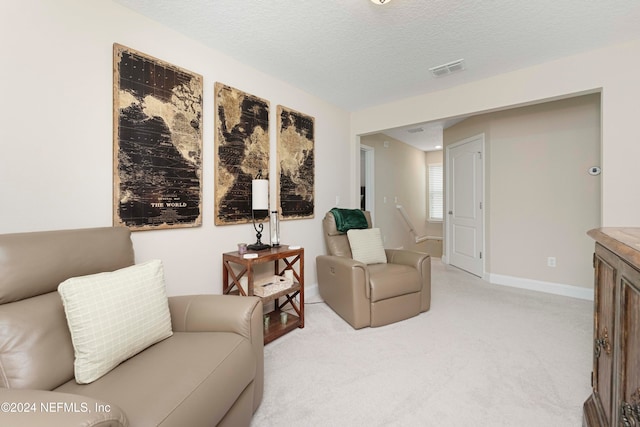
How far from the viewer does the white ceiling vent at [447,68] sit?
2.46m

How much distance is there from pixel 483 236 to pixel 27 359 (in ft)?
14.5

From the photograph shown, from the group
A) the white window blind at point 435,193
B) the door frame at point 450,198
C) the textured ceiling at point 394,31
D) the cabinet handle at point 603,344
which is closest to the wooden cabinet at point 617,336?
the cabinet handle at point 603,344

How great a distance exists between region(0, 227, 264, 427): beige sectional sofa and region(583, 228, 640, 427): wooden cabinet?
4.28ft

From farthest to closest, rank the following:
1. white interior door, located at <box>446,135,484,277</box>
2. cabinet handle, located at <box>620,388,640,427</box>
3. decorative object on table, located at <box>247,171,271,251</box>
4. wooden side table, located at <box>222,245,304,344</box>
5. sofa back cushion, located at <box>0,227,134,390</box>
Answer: white interior door, located at <box>446,135,484,277</box>, decorative object on table, located at <box>247,171,271,251</box>, wooden side table, located at <box>222,245,304,344</box>, sofa back cushion, located at <box>0,227,134,390</box>, cabinet handle, located at <box>620,388,640,427</box>

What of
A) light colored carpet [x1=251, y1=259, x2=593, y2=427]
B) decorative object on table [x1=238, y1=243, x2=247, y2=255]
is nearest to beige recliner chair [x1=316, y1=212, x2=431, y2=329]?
light colored carpet [x1=251, y1=259, x2=593, y2=427]

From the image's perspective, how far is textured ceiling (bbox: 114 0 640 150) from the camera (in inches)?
69.3

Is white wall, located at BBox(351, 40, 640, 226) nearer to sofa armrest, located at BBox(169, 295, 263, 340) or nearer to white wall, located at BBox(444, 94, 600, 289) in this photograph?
white wall, located at BBox(444, 94, 600, 289)

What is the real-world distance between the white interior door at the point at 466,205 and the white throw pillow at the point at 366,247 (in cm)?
191

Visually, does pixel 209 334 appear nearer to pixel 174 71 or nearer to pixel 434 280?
pixel 174 71

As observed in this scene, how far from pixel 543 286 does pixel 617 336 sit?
303cm

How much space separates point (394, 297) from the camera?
2.46 m

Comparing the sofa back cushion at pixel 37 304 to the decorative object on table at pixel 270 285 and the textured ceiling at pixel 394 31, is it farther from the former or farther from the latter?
the textured ceiling at pixel 394 31

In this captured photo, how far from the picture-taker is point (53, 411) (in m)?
0.63

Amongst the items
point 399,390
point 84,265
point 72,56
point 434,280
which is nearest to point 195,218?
point 84,265
